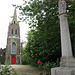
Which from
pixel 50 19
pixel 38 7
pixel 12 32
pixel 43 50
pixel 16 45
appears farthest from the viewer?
pixel 12 32

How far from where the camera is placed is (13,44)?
31.2 m

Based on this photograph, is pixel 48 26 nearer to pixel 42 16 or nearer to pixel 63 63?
pixel 42 16

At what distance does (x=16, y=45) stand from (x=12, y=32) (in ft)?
18.7

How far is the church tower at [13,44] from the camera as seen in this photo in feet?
93.7

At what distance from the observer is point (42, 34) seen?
7.89 meters

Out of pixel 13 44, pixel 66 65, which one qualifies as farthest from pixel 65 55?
pixel 13 44

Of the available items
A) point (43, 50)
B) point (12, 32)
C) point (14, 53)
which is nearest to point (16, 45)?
point (14, 53)

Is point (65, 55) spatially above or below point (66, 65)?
above

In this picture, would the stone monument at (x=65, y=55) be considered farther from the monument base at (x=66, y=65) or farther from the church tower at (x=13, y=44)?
the church tower at (x=13, y=44)

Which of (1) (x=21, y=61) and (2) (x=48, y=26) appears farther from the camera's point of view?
(1) (x=21, y=61)

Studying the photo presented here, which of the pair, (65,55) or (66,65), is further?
(65,55)

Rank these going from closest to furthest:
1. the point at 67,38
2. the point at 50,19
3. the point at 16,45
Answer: the point at 67,38
the point at 50,19
the point at 16,45

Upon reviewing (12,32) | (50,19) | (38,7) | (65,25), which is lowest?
(65,25)

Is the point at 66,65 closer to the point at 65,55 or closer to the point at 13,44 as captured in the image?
the point at 65,55
